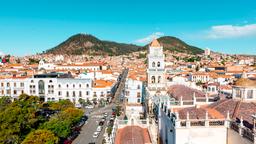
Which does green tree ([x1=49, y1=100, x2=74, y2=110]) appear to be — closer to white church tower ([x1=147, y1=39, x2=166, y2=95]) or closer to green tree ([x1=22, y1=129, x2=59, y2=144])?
white church tower ([x1=147, y1=39, x2=166, y2=95])

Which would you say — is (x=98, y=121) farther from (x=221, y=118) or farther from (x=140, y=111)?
(x=221, y=118)

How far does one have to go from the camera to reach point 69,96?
70.9 m

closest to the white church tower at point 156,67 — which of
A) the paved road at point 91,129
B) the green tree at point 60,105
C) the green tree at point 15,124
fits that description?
the paved road at point 91,129

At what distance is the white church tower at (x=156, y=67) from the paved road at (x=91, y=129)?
463 inches

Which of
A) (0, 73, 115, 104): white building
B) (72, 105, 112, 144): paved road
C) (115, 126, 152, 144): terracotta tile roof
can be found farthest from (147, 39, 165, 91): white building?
(0, 73, 115, 104): white building

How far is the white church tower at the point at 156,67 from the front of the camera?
136 ft

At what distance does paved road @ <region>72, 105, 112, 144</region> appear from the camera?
1640 inches

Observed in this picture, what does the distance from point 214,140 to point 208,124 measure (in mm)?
1226

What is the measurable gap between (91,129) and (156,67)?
16623mm

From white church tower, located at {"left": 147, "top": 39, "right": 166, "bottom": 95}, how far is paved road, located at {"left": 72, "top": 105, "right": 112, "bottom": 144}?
11769 millimetres

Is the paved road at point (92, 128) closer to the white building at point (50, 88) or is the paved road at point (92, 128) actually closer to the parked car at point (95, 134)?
the parked car at point (95, 134)

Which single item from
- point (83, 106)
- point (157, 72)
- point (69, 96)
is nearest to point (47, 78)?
point (69, 96)

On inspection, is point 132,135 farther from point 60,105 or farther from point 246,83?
point 60,105

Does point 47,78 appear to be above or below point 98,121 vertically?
above
